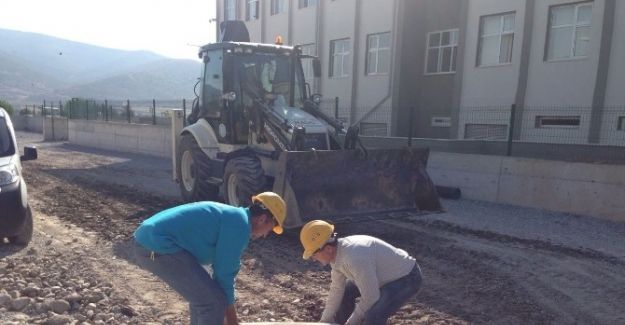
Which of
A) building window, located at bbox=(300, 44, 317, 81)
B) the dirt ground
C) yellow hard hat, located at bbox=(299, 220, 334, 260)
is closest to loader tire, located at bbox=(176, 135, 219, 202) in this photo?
the dirt ground

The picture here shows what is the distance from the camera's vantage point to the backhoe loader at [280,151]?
704 cm

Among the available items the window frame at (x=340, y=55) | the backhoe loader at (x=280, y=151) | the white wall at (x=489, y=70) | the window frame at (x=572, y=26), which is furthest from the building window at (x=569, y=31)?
the backhoe loader at (x=280, y=151)

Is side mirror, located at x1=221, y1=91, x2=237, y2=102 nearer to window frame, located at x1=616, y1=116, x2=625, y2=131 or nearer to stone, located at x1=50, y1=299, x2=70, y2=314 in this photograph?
stone, located at x1=50, y1=299, x2=70, y2=314

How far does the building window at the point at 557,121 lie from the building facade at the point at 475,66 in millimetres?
27

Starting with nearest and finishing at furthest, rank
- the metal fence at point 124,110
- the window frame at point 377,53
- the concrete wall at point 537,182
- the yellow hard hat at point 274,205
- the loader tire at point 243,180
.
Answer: the yellow hard hat at point 274,205
the loader tire at point 243,180
the concrete wall at point 537,182
the window frame at point 377,53
the metal fence at point 124,110

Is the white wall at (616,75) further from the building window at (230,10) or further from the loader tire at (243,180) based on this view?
the building window at (230,10)

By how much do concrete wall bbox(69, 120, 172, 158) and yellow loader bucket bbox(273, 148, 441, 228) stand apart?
13089 millimetres

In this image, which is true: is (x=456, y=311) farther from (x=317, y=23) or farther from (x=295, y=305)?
(x=317, y=23)

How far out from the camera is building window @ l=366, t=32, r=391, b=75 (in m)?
19.5

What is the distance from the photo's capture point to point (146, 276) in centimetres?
549

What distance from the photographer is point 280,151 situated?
7.80 meters

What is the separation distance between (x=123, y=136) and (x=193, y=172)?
45.2 ft

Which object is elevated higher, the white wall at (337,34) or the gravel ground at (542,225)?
the white wall at (337,34)

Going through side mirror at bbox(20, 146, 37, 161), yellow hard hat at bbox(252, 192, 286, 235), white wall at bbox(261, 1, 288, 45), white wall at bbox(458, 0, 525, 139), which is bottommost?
side mirror at bbox(20, 146, 37, 161)
